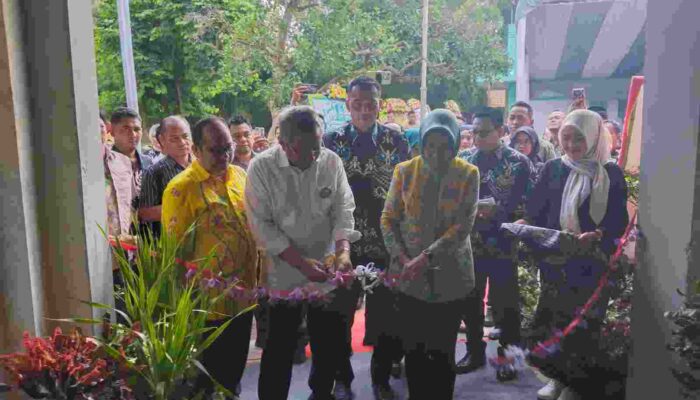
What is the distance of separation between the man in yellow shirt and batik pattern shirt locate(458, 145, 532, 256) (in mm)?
1209

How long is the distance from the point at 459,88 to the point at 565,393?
225 inches

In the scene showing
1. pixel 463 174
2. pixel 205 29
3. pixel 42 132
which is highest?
pixel 205 29

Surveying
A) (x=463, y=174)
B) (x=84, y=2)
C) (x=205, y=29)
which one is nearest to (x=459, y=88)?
(x=205, y=29)

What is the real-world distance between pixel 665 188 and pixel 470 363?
4.97 feet

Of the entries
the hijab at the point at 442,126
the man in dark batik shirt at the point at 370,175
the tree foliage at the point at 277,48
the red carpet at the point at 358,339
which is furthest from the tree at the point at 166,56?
the hijab at the point at 442,126

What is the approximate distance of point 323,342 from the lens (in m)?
2.68

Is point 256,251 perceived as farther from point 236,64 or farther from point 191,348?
point 236,64

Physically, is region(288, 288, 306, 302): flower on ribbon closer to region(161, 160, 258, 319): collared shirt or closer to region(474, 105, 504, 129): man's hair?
region(161, 160, 258, 319): collared shirt

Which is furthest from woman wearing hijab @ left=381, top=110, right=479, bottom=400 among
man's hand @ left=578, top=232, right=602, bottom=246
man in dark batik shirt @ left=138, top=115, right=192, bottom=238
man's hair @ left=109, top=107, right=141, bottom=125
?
man's hair @ left=109, top=107, right=141, bottom=125

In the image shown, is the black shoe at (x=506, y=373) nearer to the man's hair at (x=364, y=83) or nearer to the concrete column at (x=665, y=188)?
the concrete column at (x=665, y=188)

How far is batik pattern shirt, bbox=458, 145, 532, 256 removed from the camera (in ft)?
9.57

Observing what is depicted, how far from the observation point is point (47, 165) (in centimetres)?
213

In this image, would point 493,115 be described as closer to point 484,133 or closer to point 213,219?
point 484,133

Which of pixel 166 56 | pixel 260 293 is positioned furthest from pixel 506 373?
pixel 166 56
